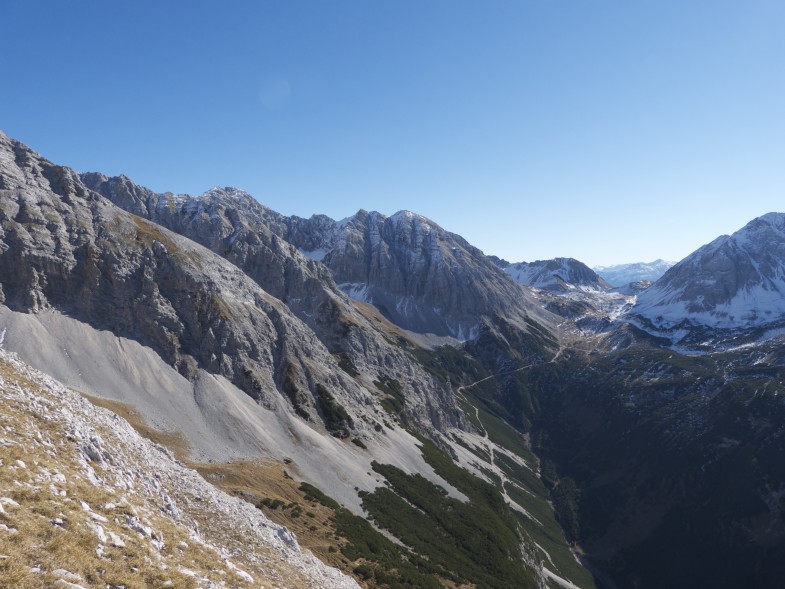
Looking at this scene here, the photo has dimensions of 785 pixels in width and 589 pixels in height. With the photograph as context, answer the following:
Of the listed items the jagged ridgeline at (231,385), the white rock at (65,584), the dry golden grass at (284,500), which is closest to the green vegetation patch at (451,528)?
the jagged ridgeline at (231,385)

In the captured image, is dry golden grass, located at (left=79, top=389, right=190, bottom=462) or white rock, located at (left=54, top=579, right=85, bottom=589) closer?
white rock, located at (left=54, top=579, right=85, bottom=589)

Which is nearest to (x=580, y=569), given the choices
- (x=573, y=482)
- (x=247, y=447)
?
(x=573, y=482)

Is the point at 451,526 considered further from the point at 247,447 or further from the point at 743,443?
the point at 743,443

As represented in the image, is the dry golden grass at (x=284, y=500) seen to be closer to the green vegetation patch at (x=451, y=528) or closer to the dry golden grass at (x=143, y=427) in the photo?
the dry golden grass at (x=143, y=427)

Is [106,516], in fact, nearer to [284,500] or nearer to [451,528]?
[284,500]

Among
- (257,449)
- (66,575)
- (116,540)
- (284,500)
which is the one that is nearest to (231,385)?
(257,449)

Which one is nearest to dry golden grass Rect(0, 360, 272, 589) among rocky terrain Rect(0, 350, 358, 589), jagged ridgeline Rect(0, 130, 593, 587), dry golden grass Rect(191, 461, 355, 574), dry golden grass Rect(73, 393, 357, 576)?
rocky terrain Rect(0, 350, 358, 589)

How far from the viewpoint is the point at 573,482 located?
19412cm

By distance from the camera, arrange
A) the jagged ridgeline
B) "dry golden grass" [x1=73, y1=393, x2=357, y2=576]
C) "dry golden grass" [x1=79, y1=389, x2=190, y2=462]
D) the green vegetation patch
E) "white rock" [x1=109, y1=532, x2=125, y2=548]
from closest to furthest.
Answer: "white rock" [x1=109, y1=532, x2=125, y2=548]
"dry golden grass" [x1=73, y1=393, x2=357, y2=576]
"dry golden grass" [x1=79, y1=389, x2=190, y2=462]
the jagged ridgeline
the green vegetation patch

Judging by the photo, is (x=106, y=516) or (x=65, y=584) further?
(x=106, y=516)

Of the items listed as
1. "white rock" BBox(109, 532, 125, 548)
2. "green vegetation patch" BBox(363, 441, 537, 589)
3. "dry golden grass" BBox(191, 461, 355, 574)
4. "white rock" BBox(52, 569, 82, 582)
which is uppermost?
"white rock" BBox(52, 569, 82, 582)

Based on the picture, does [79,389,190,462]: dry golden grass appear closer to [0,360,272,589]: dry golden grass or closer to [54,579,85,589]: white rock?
[0,360,272,589]: dry golden grass

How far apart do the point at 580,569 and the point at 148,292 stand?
144 meters

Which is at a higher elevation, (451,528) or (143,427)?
(143,427)
